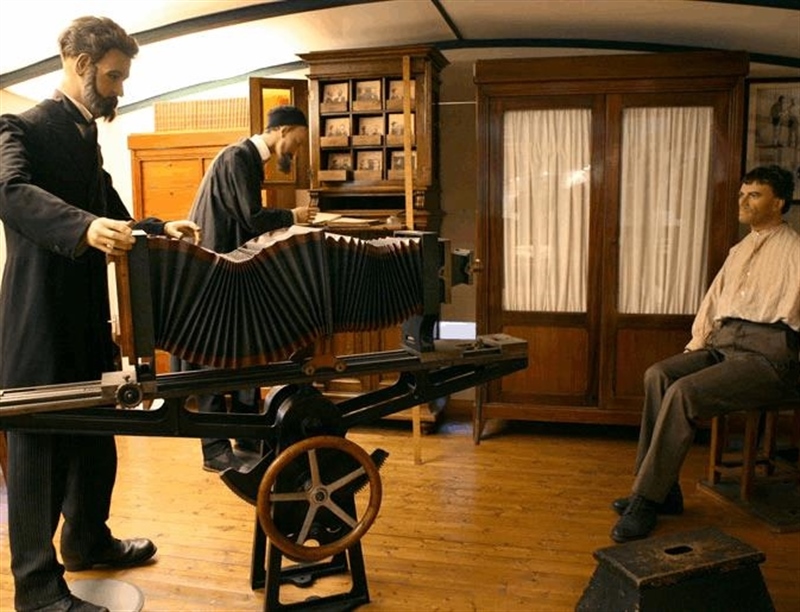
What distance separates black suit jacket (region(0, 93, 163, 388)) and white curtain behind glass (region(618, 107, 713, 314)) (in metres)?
2.65

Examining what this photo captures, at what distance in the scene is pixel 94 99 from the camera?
2.47 m

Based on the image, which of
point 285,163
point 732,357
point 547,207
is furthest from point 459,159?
point 732,357

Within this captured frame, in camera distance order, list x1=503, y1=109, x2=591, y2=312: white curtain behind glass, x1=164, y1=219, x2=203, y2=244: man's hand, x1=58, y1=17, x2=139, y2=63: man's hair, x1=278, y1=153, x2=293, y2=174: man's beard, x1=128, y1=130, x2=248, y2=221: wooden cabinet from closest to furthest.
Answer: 1. x1=58, y1=17, x2=139, y2=63: man's hair
2. x1=164, y1=219, x2=203, y2=244: man's hand
3. x1=278, y1=153, x2=293, y2=174: man's beard
4. x1=503, y1=109, x2=591, y2=312: white curtain behind glass
5. x1=128, y1=130, x2=248, y2=221: wooden cabinet

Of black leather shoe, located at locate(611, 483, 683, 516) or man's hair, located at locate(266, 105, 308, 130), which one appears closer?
black leather shoe, located at locate(611, 483, 683, 516)

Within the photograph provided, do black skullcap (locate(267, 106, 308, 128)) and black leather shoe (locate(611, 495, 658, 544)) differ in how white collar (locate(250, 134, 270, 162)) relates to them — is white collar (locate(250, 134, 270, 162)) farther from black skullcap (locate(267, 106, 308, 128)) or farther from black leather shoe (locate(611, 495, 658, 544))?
black leather shoe (locate(611, 495, 658, 544))

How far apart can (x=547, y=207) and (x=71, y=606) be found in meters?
3.00

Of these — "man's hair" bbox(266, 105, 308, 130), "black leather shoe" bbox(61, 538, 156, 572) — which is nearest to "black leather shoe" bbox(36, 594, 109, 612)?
"black leather shoe" bbox(61, 538, 156, 572)

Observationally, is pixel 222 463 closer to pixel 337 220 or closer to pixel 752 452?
pixel 337 220

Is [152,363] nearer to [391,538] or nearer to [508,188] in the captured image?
[391,538]

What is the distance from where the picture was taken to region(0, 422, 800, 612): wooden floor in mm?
2707

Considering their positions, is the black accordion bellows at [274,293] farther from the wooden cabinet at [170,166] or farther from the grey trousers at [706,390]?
the wooden cabinet at [170,166]

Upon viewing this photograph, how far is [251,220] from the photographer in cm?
359

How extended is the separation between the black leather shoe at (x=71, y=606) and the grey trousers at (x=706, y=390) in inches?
84.0

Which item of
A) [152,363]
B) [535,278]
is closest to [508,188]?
[535,278]
